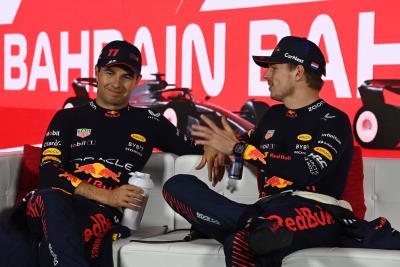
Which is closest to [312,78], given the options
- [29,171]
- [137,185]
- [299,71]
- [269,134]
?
[299,71]

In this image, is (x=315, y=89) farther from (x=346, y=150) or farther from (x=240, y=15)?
(x=240, y=15)

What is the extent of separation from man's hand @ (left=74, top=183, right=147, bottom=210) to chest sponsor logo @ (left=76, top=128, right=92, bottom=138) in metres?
0.30

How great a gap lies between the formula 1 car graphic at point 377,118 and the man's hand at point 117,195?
4.64 ft

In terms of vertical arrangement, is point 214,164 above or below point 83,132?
below

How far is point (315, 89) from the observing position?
2.82m

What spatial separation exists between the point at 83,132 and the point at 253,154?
0.91 m

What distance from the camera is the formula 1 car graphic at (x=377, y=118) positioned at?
3.62 metres

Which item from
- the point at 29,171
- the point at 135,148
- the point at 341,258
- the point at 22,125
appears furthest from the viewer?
the point at 22,125

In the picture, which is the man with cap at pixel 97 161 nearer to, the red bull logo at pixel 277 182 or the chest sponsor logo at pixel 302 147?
the red bull logo at pixel 277 182

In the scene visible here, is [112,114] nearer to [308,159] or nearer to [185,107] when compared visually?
[308,159]


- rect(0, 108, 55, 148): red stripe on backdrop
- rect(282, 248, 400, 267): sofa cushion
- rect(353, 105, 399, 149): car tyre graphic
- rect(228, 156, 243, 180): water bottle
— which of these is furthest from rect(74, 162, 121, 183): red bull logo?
rect(0, 108, 55, 148): red stripe on backdrop

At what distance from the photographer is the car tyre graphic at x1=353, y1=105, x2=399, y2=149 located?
3.63 meters

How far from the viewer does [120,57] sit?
314 centimetres

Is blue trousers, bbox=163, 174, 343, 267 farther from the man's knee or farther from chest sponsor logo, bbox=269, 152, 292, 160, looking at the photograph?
chest sponsor logo, bbox=269, 152, 292, 160
